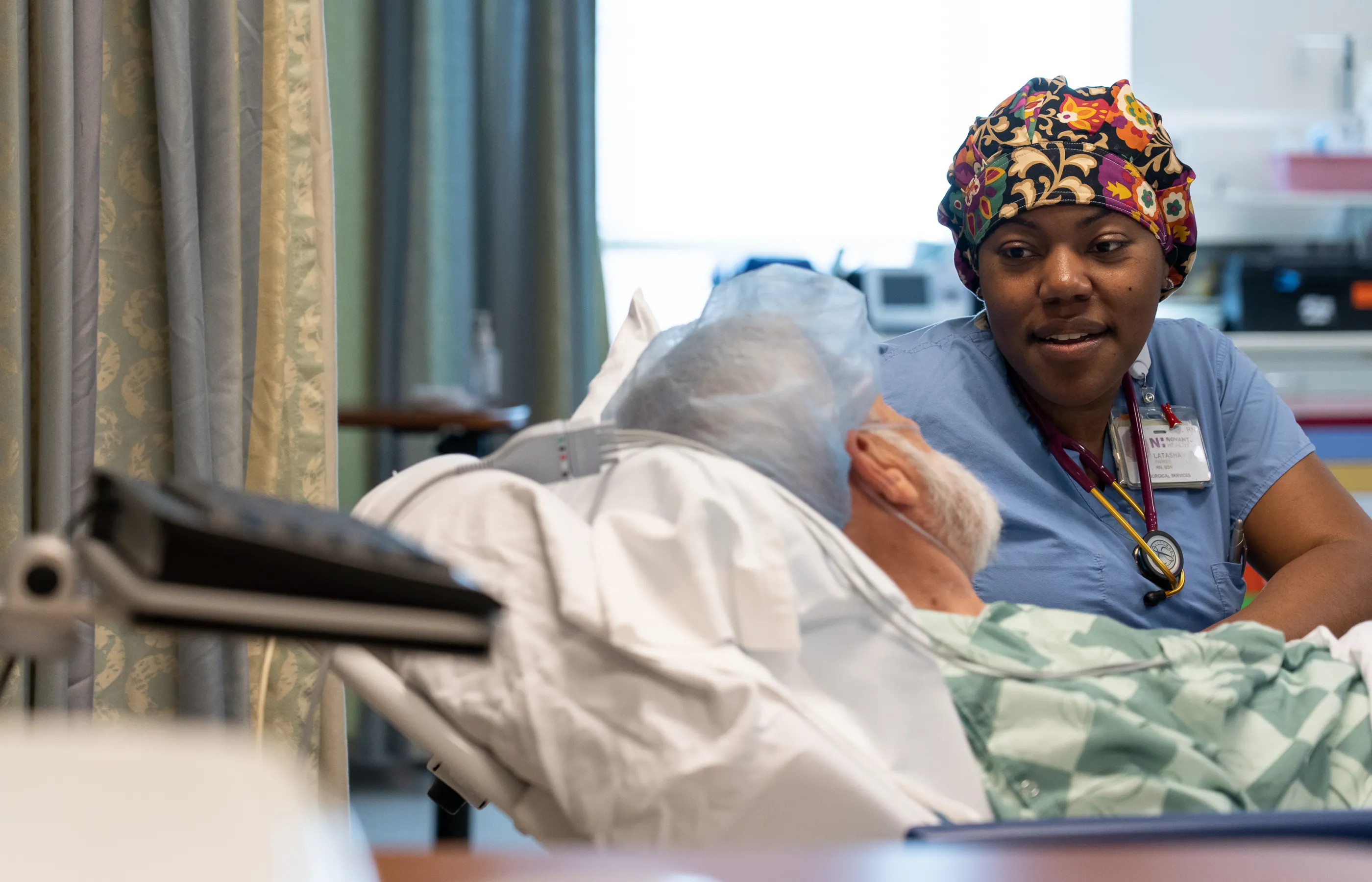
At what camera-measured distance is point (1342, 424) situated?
3.66 m

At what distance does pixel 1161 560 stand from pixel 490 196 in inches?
96.0

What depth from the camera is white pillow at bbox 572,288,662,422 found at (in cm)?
130

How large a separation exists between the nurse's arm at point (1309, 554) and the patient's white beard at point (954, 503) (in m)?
0.36

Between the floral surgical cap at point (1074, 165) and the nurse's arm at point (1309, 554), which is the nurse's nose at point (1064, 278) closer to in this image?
the floral surgical cap at point (1074, 165)

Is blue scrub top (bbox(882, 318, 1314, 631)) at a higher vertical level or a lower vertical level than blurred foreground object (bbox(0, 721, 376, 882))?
lower

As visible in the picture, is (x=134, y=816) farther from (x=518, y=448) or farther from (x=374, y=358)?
(x=374, y=358)

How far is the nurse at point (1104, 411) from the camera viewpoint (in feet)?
5.08

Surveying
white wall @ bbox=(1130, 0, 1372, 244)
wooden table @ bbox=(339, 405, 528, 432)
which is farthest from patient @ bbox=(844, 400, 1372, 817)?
white wall @ bbox=(1130, 0, 1372, 244)

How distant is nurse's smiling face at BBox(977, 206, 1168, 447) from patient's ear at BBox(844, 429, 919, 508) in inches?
20.6

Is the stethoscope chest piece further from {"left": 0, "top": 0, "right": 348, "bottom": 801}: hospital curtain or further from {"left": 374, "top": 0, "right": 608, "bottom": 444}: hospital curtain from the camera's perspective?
{"left": 374, "top": 0, "right": 608, "bottom": 444}: hospital curtain

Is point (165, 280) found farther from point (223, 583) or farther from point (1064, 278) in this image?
point (223, 583)

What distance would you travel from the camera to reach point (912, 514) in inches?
48.5

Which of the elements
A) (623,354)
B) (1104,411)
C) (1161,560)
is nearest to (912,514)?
(623,354)

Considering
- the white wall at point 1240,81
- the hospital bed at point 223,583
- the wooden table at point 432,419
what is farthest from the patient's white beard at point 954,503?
the white wall at point 1240,81
